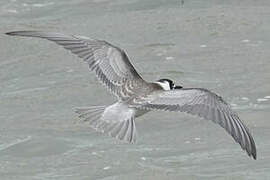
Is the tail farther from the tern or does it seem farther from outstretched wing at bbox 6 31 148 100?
outstretched wing at bbox 6 31 148 100

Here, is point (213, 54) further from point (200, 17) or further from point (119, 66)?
point (119, 66)

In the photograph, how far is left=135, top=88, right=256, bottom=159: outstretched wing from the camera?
7191mm

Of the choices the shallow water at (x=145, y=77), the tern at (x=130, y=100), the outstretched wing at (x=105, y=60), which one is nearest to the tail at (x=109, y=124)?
the tern at (x=130, y=100)

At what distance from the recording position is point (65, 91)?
32.9 ft

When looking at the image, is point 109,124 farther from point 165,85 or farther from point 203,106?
point 165,85

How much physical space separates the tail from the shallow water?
58cm

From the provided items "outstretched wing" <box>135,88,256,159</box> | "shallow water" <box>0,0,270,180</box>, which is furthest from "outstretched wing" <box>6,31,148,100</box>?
"shallow water" <box>0,0,270,180</box>

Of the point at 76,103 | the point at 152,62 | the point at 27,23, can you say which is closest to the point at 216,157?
the point at 76,103

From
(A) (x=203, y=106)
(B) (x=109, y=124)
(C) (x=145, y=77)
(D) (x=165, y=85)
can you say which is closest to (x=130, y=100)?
(B) (x=109, y=124)

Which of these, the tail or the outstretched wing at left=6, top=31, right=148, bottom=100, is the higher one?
the outstretched wing at left=6, top=31, right=148, bottom=100

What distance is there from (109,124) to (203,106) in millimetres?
602

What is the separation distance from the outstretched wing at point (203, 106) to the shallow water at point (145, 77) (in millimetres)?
602

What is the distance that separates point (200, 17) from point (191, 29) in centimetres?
41

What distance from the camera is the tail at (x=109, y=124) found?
743cm
